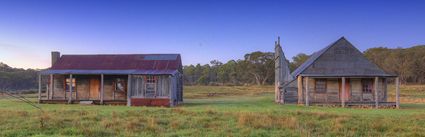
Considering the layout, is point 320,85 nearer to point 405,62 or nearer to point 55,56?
point 55,56

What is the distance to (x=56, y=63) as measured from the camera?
3400cm

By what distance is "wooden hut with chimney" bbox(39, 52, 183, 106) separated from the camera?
98.9ft

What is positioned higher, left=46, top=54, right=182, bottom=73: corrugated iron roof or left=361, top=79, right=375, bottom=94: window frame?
left=46, top=54, right=182, bottom=73: corrugated iron roof

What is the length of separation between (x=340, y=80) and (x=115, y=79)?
16.4 meters

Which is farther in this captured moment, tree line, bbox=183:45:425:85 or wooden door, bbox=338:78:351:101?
tree line, bbox=183:45:425:85

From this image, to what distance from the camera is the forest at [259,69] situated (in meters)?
81.3

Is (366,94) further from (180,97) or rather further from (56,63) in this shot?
(56,63)

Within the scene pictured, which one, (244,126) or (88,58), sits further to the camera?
(88,58)

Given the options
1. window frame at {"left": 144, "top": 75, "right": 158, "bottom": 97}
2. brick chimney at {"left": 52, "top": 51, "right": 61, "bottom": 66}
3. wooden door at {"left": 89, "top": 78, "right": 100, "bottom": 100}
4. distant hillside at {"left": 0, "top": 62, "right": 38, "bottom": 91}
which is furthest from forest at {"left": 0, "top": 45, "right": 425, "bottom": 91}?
window frame at {"left": 144, "top": 75, "right": 158, "bottom": 97}

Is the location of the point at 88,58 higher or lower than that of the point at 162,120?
higher

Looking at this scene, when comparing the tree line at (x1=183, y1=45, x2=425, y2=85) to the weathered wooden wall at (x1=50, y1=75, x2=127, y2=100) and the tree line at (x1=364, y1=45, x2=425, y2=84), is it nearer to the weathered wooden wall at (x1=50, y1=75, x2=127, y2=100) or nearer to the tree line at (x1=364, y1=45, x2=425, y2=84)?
the tree line at (x1=364, y1=45, x2=425, y2=84)

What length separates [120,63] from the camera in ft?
108

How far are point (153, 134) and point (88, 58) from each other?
2302cm

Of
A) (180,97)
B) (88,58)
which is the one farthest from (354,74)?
(88,58)
